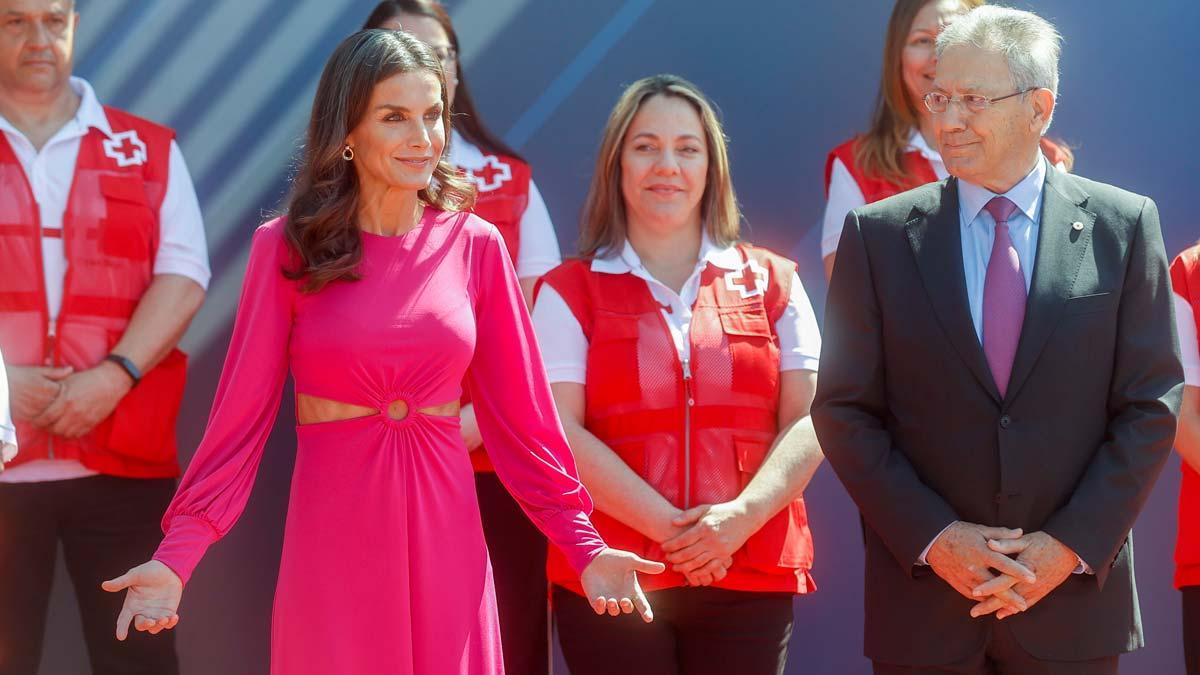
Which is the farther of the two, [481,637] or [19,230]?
[19,230]

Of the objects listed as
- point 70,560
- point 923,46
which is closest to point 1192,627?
point 923,46

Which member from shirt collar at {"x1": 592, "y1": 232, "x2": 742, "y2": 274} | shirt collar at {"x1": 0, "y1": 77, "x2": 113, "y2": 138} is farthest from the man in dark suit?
shirt collar at {"x1": 0, "y1": 77, "x2": 113, "y2": 138}

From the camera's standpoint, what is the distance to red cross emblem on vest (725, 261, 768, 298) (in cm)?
390

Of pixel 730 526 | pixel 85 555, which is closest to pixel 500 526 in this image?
pixel 730 526

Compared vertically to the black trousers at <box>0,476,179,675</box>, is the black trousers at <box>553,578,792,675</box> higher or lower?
higher

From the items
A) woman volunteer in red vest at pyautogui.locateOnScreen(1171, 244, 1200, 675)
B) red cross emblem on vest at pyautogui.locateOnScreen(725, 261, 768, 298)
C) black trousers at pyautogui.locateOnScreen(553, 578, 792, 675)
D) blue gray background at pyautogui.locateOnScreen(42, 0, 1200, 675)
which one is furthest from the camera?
blue gray background at pyautogui.locateOnScreen(42, 0, 1200, 675)

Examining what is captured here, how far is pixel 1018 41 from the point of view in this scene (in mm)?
3191

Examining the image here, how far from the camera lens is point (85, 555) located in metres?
4.20

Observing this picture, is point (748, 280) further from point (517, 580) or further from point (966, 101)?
point (517, 580)

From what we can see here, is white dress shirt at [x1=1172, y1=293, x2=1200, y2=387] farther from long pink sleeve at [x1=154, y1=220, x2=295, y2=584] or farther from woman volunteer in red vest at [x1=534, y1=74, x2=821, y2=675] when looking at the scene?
long pink sleeve at [x1=154, y1=220, x2=295, y2=584]

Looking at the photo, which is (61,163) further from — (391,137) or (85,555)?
(391,137)

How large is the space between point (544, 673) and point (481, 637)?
130 cm

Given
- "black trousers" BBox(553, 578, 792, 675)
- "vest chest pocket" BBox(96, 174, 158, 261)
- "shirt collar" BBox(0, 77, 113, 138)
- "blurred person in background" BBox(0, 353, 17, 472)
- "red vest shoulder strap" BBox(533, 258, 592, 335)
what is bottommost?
"black trousers" BBox(553, 578, 792, 675)

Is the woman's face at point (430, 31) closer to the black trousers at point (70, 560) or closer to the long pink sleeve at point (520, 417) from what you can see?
the long pink sleeve at point (520, 417)
